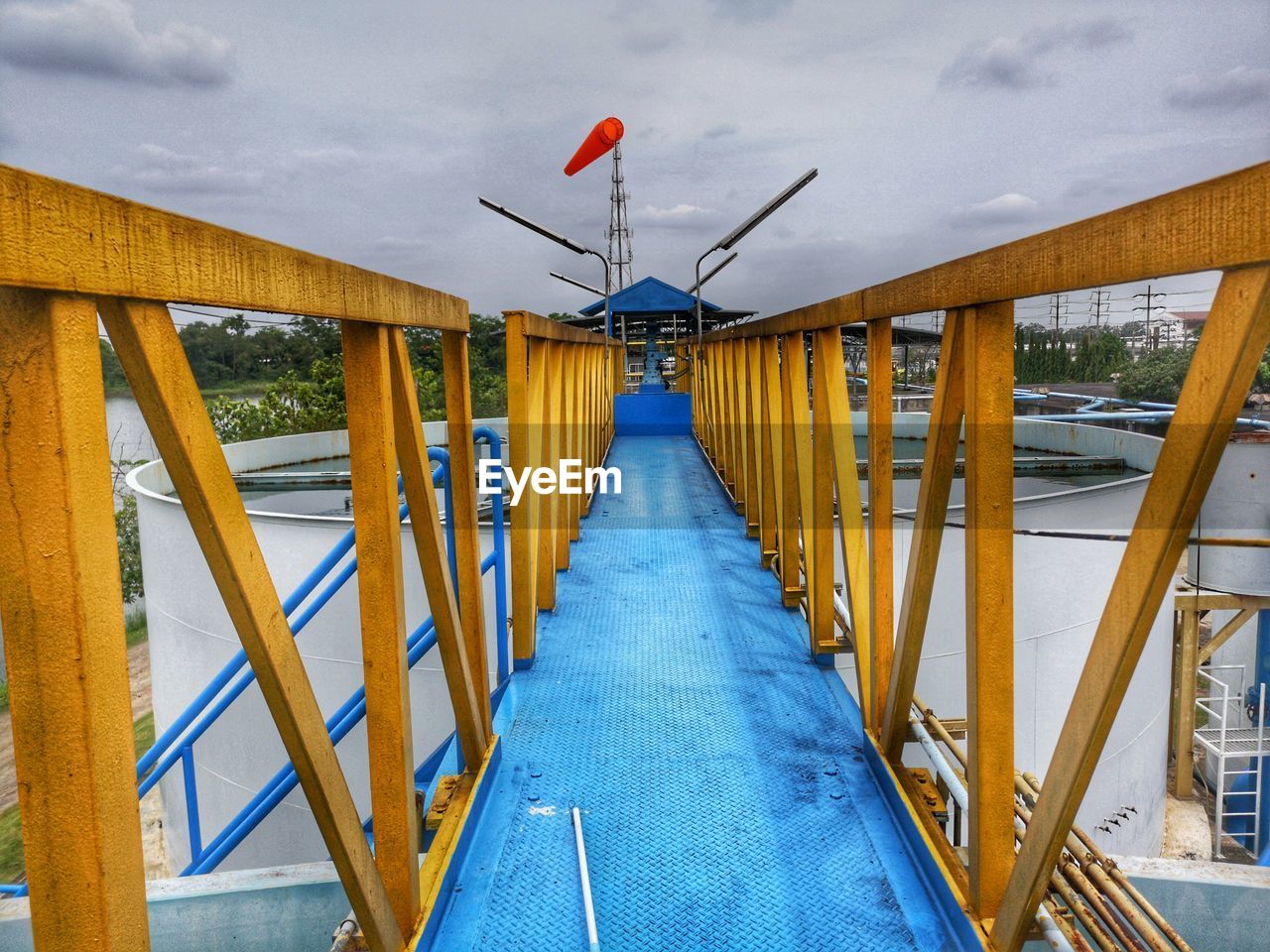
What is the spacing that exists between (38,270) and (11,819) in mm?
21502

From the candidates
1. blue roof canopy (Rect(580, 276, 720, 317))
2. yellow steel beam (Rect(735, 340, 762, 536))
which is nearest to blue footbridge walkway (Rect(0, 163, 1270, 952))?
yellow steel beam (Rect(735, 340, 762, 536))

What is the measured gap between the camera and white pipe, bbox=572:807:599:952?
7.52ft

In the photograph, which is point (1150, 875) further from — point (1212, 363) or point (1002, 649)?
point (1212, 363)

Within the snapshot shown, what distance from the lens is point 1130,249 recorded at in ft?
4.48

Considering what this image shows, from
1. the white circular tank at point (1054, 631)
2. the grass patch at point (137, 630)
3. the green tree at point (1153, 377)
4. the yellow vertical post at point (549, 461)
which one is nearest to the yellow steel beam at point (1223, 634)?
the white circular tank at point (1054, 631)

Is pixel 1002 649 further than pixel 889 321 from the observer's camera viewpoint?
No

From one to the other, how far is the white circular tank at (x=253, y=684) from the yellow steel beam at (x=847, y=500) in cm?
Answer: 335

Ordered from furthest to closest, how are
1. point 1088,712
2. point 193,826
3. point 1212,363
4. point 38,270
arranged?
point 193,826, point 1088,712, point 1212,363, point 38,270

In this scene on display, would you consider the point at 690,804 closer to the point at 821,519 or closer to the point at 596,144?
the point at 821,519

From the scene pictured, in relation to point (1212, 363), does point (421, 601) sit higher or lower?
lower

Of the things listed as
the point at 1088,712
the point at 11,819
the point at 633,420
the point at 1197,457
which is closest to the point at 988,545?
the point at 1088,712

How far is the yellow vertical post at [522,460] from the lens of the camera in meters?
3.84

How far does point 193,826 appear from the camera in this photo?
397 cm

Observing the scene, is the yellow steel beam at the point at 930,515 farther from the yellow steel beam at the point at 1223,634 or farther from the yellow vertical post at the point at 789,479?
the yellow steel beam at the point at 1223,634
